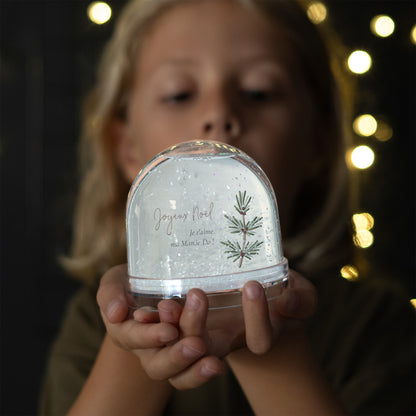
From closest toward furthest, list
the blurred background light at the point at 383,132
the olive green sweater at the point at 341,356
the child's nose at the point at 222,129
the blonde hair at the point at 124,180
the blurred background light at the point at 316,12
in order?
the child's nose at the point at 222,129 < the olive green sweater at the point at 341,356 < the blonde hair at the point at 124,180 < the blurred background light at the point at 316,12 < the blurred background light at the point at 383,132

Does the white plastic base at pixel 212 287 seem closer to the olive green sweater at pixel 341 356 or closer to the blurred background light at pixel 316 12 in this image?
the olive green sweater at pixel 341 356

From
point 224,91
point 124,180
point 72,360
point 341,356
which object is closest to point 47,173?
point 124,180

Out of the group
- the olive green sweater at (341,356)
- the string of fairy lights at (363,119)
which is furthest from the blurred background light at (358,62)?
the olive green sweater at (341,356)

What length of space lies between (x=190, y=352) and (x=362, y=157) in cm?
95

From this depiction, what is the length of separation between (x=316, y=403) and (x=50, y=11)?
126cm

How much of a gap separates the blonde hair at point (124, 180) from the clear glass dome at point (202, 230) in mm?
441

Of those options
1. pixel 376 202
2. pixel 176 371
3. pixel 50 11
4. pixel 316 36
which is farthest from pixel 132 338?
pixel 50 11

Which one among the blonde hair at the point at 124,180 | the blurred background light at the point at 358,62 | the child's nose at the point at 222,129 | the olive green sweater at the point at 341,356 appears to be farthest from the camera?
the blurred background light at the point at 358,62

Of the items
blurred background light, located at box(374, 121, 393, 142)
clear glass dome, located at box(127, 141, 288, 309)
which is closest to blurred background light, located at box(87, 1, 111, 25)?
blurred background light, located at box(374, 121, 393, 142)

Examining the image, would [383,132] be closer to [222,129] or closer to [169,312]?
[222,129]

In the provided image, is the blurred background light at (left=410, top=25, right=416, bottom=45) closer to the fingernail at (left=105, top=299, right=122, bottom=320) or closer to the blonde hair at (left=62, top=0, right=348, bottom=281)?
the blonde hair at (left=62, top=0, right=348, bottom=281)

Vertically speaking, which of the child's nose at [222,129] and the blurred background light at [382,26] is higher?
the blurred background light at [382,26]

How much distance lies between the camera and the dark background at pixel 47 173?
1.29 metres

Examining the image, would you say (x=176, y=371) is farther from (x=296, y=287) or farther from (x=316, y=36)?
(x=316, y=36)
